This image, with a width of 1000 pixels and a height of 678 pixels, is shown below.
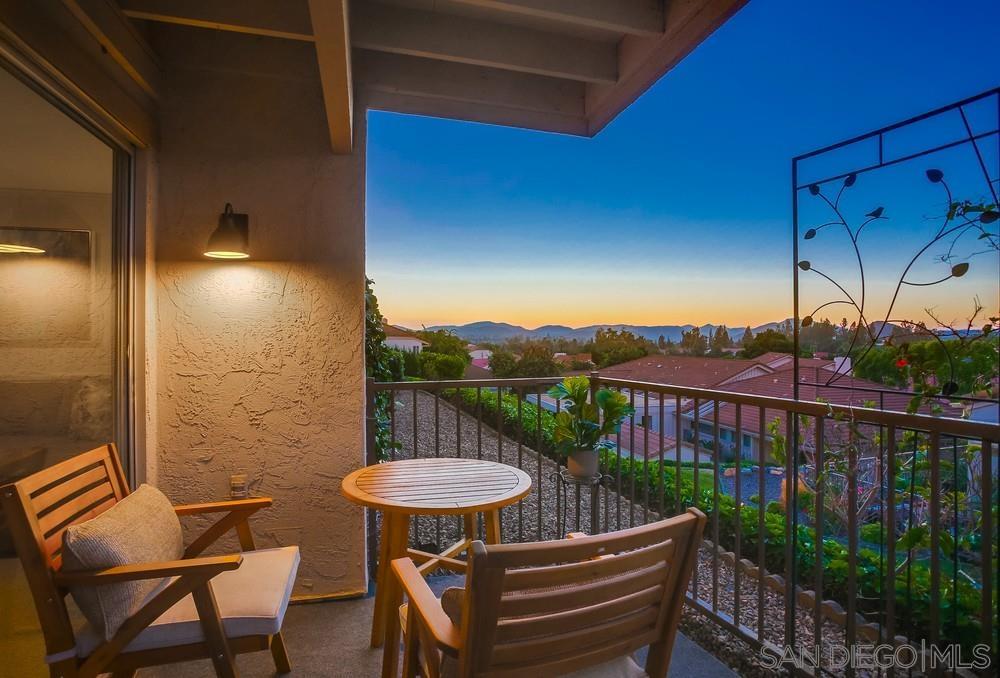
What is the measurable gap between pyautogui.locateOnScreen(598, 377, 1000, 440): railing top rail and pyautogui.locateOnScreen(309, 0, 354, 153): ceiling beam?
1.91m

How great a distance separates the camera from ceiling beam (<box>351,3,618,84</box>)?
7.57ft

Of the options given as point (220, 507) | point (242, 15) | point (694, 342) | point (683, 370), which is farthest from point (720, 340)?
point (242, 15)

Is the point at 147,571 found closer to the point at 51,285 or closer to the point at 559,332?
the point at 51,285

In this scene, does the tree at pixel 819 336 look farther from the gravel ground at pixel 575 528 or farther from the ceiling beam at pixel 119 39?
the ceiling beam at pixel 119 39

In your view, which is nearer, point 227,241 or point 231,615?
point 231,615

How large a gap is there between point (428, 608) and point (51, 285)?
1.47m

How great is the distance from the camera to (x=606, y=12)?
6.84 ft

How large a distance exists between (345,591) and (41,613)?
1.42m

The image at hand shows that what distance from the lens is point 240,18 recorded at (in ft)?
6.55

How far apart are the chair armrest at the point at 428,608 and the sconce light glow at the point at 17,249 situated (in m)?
1.32

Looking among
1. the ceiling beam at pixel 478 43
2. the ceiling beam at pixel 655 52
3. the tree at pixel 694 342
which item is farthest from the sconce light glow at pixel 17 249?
the tree at pixel 694 342

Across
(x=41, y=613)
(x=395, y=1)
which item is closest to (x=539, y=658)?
(x=41, y=613)

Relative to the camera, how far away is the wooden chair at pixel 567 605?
952 mm

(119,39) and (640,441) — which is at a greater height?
(119,39)
